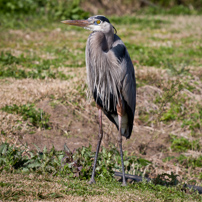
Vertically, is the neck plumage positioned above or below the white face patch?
below

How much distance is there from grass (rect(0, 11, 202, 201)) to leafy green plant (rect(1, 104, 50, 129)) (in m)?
0.02

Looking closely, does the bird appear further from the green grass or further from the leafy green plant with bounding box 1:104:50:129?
the leafy green plant with bounding box 1:104:50:129

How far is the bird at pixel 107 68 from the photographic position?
395 centimetres

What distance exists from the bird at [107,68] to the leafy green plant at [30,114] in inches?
52.6

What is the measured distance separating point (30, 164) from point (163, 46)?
256 inches

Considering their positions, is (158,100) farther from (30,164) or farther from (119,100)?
(30,164)

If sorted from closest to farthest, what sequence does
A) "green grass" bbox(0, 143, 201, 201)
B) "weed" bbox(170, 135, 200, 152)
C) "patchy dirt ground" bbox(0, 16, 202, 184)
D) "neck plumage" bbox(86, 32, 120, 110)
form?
"green grass" bbox(0, 143, 201, 201)
"neck plumage" bbox(86, 32, 120, 110)
"patchy dirt ground" bbox(0, 16, 202, 184)
"weed" bbox(170, 135, 200, 152)

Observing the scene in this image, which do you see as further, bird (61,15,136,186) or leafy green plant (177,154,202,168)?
leafy green plant (177,154,202,168)

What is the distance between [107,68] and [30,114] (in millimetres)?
1819

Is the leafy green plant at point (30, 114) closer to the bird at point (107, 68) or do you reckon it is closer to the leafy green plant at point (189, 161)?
the bird at point (107, 68)

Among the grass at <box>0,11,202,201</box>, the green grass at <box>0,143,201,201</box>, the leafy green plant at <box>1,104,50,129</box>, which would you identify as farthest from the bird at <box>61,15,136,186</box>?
the leafy green plant at <box>1,104,50,129</box>

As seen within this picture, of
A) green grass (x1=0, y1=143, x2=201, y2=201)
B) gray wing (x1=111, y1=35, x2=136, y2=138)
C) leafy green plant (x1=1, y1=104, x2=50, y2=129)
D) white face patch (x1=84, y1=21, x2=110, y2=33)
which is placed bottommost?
green grass (x1=0, y1=143, x2=201, y2=201)

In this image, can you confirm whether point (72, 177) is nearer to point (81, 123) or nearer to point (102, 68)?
point (102, 68)

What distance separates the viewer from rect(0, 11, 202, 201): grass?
3545 millimetres
